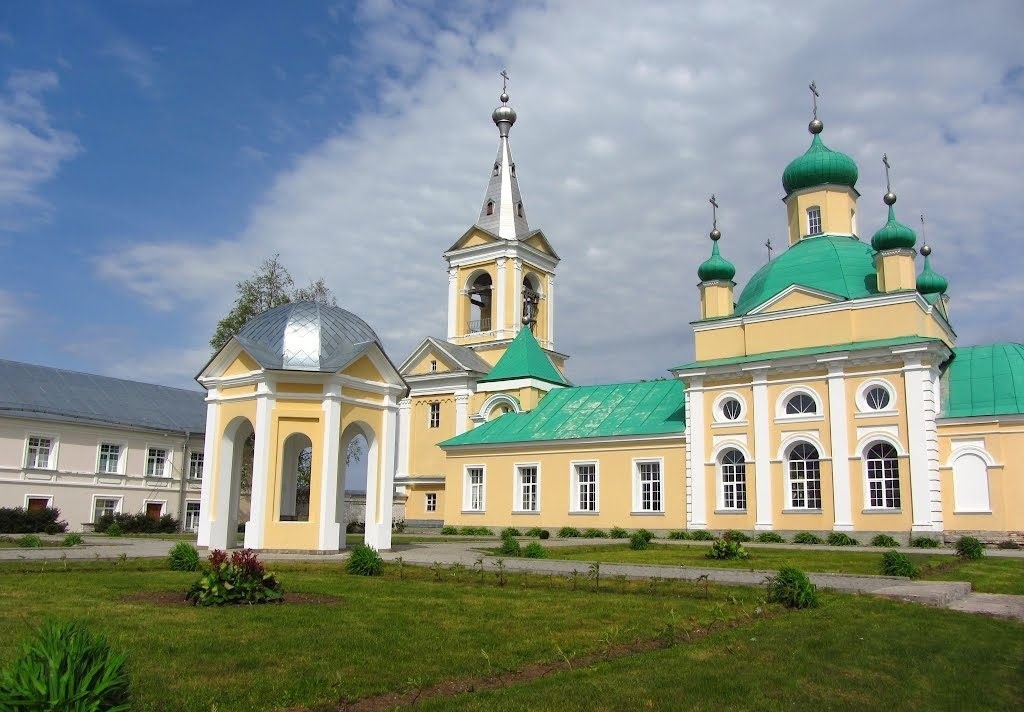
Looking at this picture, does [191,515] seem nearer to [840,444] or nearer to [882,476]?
[840,444]

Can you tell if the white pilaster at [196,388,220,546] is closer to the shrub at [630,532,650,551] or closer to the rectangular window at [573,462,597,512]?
the shrub at [630,532,650,551]

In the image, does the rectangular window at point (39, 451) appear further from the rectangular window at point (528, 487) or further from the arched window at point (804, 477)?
the arched window at point (804, 477)

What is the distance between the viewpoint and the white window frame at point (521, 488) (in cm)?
3622

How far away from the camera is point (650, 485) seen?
33.6 m

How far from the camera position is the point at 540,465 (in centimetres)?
3625

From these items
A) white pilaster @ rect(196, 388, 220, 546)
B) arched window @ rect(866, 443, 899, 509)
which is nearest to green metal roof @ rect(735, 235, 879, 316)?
arched window @ rect(866, 443, 899, 509)

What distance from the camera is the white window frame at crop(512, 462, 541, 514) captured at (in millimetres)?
36219

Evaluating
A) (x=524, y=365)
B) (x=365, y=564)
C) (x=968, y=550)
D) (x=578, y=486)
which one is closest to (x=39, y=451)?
(x=524, y=365)

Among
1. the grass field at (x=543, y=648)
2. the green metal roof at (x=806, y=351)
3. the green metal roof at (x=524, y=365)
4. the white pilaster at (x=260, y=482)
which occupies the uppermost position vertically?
the green metal roof at (x=524, y=365)

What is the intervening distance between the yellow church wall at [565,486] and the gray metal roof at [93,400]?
1474 centimetres

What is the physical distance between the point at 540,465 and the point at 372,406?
15371 mm

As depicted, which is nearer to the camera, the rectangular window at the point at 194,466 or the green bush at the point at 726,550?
the green bush at the point at 726,550

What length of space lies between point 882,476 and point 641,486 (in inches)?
365

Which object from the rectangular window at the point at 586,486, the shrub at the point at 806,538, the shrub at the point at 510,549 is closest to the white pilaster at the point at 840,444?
the shrub at the point at 806,538
